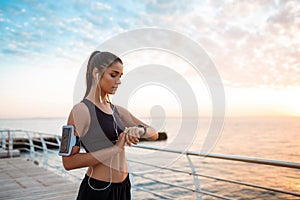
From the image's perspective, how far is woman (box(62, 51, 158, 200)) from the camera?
95 centimetres

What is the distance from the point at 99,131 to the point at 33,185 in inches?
123

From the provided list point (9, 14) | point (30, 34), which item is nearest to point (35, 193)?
point (30, 34)

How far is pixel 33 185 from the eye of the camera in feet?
11.9

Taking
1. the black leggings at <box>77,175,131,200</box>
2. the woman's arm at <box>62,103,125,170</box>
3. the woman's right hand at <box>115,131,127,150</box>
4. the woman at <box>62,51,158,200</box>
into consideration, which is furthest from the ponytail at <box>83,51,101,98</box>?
the black leggings at <box>77,175,131,200</box>

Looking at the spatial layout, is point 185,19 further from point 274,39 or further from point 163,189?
point 163,189

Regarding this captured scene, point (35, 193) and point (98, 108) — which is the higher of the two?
point (98, 108)

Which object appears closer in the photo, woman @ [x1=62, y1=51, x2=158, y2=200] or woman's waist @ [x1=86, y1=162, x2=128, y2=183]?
woman @ [x1=62, y1=51, x2=158, y2=200]

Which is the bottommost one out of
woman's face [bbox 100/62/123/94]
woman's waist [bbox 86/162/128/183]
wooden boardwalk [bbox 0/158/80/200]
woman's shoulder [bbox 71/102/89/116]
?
wooden boardwalk [bbox 0/158/80/200]

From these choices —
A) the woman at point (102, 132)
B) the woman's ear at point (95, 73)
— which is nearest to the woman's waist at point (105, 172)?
the woman at point (102, 132)

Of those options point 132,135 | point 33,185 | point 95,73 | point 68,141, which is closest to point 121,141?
point 132,135

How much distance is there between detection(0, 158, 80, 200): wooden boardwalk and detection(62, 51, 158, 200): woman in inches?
87.9

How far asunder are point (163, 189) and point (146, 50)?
976 centimetres

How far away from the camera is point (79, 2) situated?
12.5ft

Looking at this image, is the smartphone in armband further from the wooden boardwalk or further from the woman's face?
the wooden boardwalk
